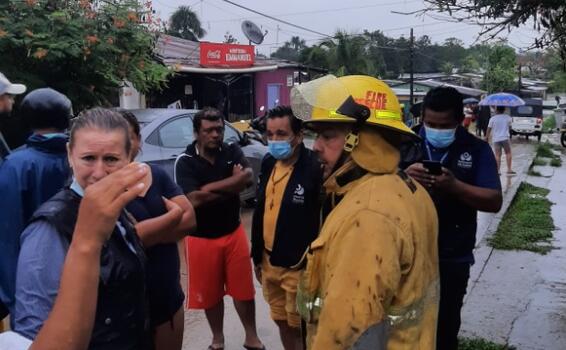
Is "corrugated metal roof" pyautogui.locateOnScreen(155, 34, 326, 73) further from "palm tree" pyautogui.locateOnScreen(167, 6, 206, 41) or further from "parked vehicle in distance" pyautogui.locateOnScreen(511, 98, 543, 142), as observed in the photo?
"palm tree" pyautogui.locateOnScreen(167, 6, 206, 41)

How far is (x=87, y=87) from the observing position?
345 inches

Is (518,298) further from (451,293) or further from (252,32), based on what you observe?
(252,32)

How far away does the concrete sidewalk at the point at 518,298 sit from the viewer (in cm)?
452

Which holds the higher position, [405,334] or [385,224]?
[385,224]

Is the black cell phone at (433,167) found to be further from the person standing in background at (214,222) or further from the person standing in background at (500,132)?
the person standing in background at (500,132)

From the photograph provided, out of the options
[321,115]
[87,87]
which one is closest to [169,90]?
[87,87]

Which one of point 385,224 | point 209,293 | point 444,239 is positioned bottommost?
point 209,293

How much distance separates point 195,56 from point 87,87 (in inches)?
514

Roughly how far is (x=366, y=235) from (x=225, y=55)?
19177 millimetres

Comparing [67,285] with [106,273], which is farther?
[106,273]

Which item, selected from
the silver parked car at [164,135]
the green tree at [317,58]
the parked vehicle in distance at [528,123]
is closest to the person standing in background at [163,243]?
the silver parked car at [164,135]

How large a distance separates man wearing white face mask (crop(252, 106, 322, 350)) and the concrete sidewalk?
5.70ft

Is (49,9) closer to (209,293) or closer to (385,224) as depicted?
(209,293)

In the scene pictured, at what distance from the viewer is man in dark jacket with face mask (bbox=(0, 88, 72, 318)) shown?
9.64 ft
